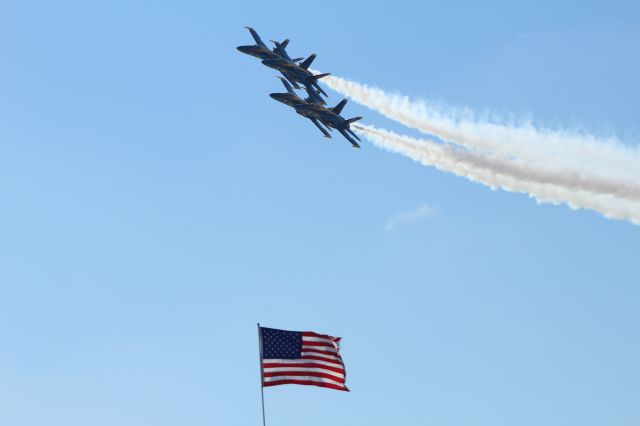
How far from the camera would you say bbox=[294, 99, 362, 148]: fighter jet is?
461 feet

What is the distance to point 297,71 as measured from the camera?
145 meters

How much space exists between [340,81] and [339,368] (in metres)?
78.7

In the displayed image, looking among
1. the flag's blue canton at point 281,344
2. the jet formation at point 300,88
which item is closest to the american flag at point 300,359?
the flag's blue canton at point 281,344

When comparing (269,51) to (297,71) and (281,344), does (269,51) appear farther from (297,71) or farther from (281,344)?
(281,344)

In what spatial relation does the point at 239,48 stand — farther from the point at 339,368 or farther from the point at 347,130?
the point at 339,368

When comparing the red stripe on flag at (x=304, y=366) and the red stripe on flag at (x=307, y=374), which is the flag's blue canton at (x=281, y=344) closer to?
the red stripe on flag at (x=304, y=366)

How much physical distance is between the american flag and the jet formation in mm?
66584

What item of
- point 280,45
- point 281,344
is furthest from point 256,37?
point 281,344

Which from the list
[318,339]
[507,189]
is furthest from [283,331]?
[507,189]

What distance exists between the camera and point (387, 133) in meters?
148

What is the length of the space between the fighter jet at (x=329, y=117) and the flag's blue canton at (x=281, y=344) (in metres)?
67.5

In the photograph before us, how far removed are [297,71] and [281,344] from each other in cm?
7531

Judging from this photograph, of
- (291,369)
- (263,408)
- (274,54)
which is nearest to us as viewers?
(263,408)

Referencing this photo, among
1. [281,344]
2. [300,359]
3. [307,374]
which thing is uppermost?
[281,344]
